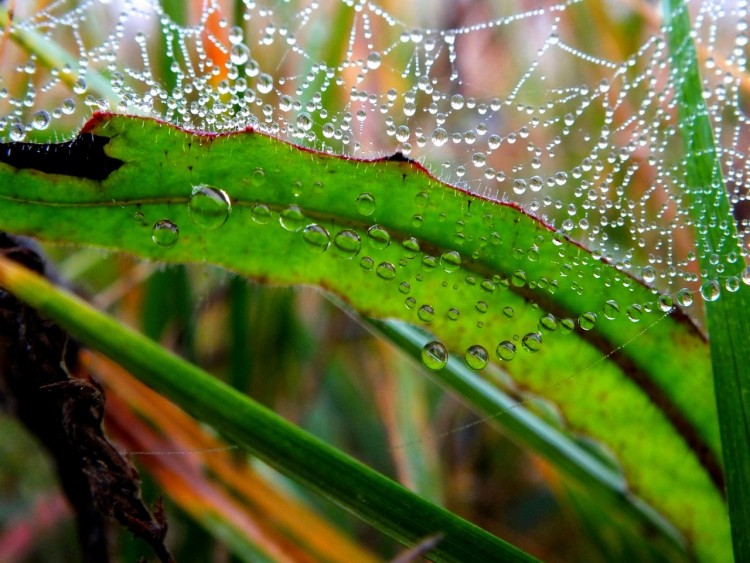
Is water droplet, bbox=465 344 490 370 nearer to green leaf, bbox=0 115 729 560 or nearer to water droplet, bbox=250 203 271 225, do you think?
green leaf, bbox=0 115 729 560

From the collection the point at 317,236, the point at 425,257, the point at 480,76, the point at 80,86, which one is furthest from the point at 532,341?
the point at 480,76

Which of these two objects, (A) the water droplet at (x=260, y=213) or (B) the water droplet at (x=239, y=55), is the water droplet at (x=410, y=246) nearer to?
(A) the water droplet at (x=260, y=213)

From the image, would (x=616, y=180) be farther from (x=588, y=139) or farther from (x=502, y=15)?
(x=502, y=15)

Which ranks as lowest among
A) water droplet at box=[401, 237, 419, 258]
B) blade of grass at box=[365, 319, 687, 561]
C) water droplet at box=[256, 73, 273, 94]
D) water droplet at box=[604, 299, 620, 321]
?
blade of grass at box=[365, 319, 687, 561]

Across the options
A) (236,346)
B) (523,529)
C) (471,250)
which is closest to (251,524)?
(236,346)

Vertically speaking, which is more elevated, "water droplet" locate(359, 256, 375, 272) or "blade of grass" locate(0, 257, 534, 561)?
"water droplet" locate(359, 256, 375, 272)

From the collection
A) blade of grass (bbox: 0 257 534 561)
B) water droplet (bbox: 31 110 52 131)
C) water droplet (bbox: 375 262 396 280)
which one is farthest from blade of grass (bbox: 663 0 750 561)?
water droplet (bbox: 31 110 52 131)

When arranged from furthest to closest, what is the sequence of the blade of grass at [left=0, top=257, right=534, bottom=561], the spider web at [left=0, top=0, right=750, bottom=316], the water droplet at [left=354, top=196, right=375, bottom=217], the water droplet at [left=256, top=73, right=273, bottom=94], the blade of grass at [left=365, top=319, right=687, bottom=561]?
the spider web at [left=0, top=0, right=750, bottom=316], the water droplet at [left=256, top=73, right=273, bottom=94], the blade of grass at [left=365, top=319, right=687, bottom=561], the water droplet at [left=354, top=196, right=375, bottom=217], the blade of grass at [left=0, top=257, right=534, bottom=561]

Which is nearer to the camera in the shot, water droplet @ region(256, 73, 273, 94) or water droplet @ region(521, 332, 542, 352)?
water droplet @ region(521, 332, 542, 352)

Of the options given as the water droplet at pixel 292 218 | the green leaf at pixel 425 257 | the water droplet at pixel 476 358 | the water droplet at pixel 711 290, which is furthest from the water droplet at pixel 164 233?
the water droplet at pixel 711 290
